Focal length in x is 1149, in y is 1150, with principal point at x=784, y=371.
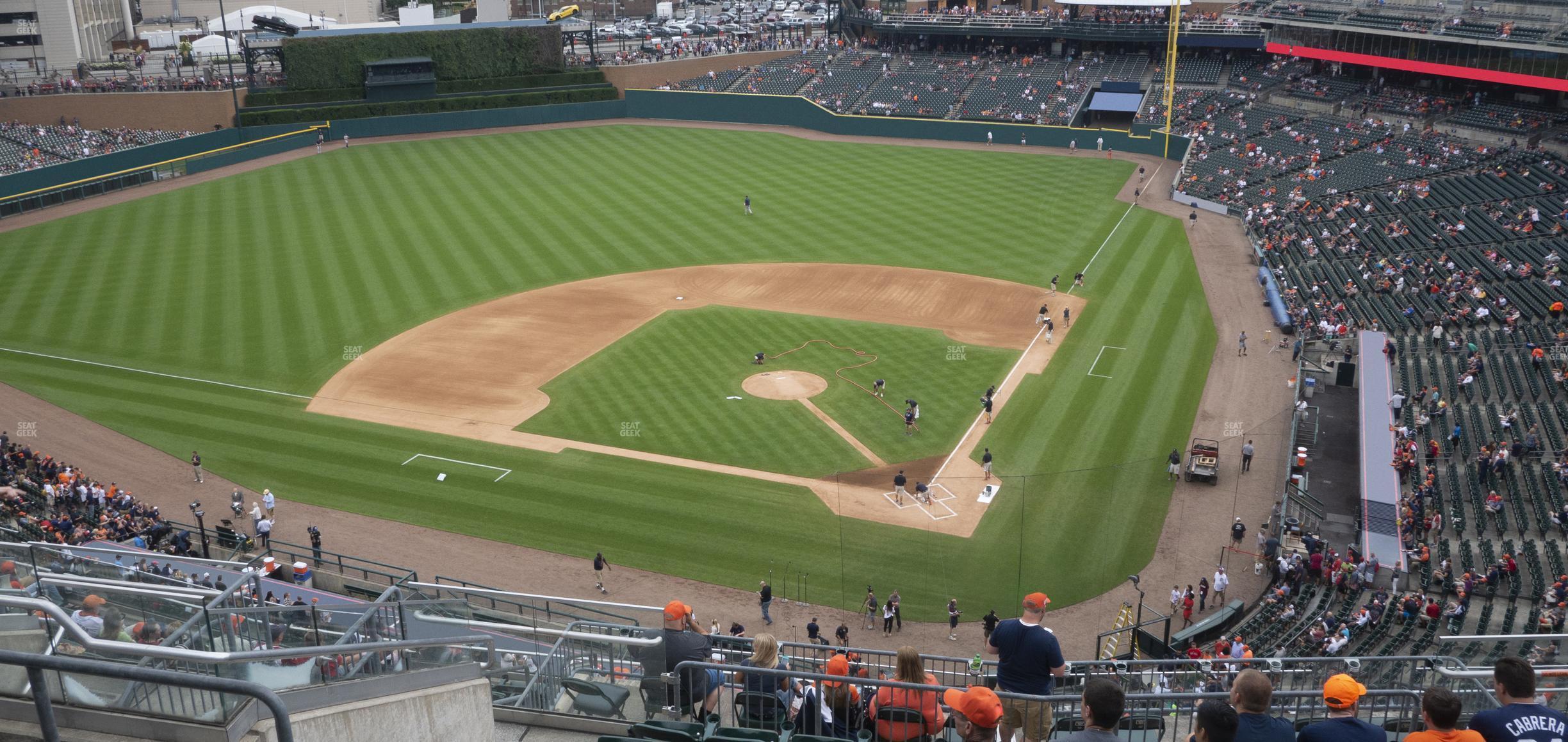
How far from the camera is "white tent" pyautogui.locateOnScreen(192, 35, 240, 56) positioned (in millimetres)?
75688

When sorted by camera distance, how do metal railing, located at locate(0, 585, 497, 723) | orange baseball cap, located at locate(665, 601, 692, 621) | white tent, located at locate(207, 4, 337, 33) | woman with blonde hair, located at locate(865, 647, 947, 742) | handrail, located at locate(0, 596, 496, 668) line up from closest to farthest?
handrail, located at locate(0, 596, 496, 668)
metal railing, located at locate(0, 585, 497, 723)
woman with blonde hair, located at locate(865, 647, 947, 742)
orange baseball cap, located at locate(665, 601, 692, 621)
white tent, located at locate(207, 4, 337, 33)

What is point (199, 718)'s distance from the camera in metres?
7.14

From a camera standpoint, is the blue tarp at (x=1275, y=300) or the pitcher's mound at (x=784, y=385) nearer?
the pitcher's mound at (x=784, y=385)

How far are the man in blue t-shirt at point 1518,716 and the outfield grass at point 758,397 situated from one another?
21339mm

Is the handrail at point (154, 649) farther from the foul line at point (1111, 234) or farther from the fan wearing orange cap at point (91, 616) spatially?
the foul line at point (1111, 234)

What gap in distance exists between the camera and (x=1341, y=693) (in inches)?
316

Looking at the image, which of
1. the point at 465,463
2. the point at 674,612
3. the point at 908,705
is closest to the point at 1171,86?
the point at 465,463

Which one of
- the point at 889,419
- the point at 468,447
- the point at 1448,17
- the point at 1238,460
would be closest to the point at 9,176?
the point at 468,447

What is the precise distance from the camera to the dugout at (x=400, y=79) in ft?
229

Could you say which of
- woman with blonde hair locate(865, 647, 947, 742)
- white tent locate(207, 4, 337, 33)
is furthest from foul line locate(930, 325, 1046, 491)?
white tent locate(207, 4, 337, 33)

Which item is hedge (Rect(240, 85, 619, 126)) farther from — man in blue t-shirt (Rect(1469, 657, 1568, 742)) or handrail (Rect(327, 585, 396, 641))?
man in blue t-shirt (Rect(1469, 657, 1568, 742))

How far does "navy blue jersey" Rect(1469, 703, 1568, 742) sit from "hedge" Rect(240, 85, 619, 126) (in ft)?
229

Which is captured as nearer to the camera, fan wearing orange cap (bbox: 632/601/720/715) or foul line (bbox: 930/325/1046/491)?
fan wearing orange cap (bbox: 632/601/720/715)

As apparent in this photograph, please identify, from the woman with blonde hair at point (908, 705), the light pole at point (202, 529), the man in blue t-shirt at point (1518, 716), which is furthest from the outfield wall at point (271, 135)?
the man in blue t-shirt at point (1518, 716)
